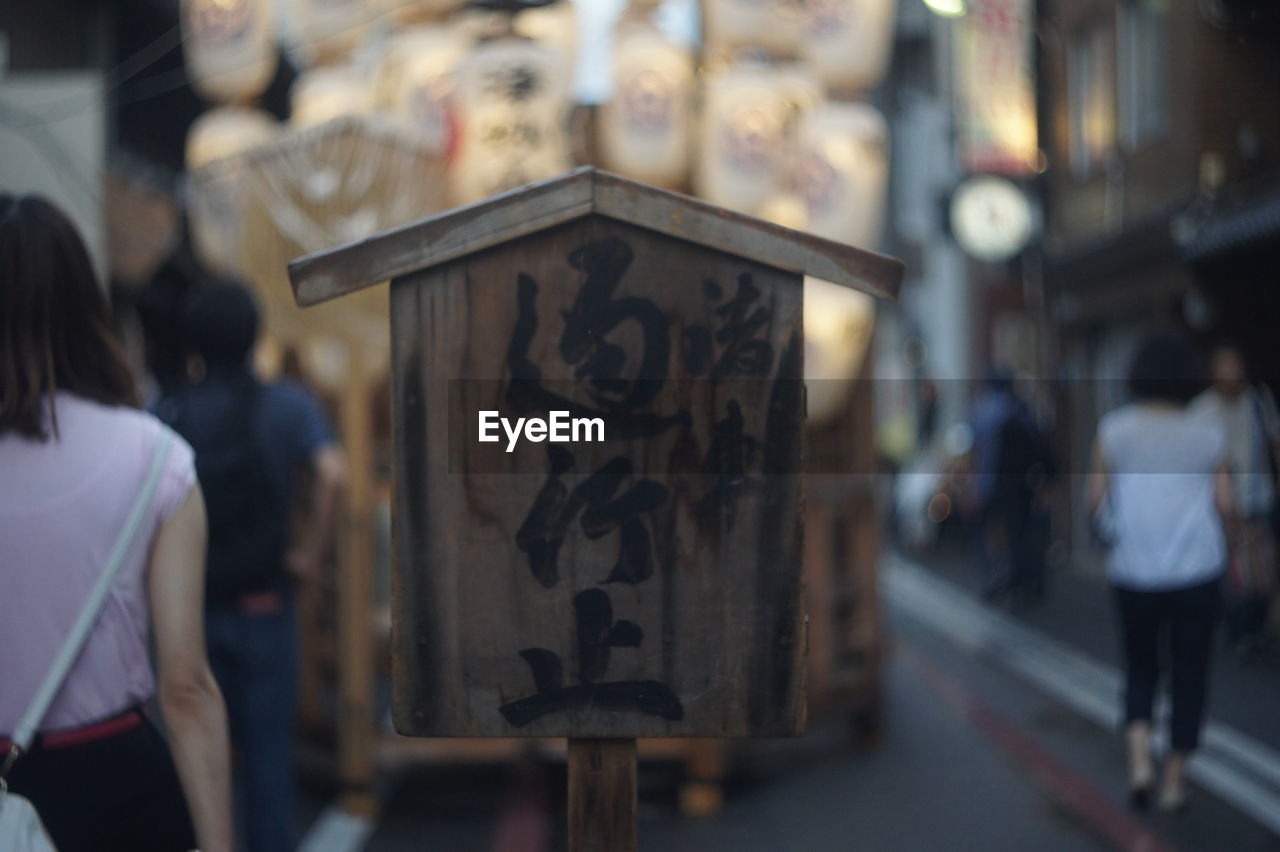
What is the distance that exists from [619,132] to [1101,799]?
445 centimetres

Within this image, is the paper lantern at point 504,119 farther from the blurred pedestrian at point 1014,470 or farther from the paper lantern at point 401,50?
the blurred pedestrian at point 1014,470

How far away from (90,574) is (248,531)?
223 cm

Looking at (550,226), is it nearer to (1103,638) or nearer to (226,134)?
(226,134)

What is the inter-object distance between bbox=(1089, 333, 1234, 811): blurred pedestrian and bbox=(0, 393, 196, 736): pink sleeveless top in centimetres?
501

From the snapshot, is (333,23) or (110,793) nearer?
(110,793)

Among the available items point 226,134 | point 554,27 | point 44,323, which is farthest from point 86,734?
point 226,134

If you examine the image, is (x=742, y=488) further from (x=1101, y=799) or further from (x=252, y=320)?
(x=1101, y=799)

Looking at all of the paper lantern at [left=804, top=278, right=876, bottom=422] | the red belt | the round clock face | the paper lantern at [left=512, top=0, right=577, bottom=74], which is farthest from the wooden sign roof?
the round clock face

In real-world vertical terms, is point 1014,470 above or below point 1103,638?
above

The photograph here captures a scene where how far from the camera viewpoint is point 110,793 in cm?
258

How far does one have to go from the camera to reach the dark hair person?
255cm

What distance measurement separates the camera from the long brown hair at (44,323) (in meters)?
2.63

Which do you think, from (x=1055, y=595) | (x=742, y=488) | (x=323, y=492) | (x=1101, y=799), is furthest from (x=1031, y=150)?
(x=742, y=488)

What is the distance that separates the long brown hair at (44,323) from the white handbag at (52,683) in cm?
18
